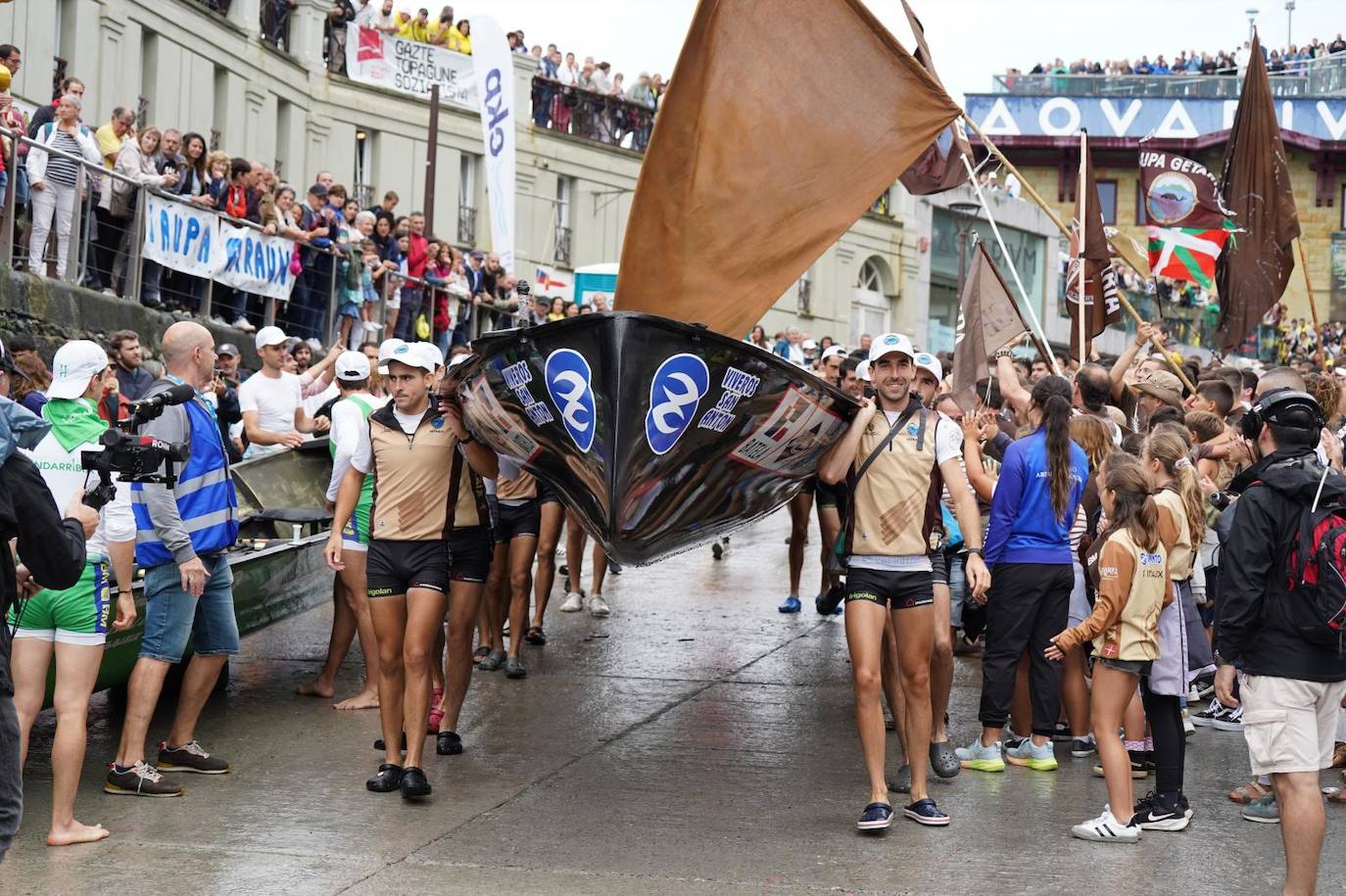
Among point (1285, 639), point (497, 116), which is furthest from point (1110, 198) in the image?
point (1285, 639)

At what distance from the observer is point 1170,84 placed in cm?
5981

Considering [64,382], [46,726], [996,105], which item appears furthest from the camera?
[996,105]

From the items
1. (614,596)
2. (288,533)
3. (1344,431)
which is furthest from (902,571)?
(614,596)

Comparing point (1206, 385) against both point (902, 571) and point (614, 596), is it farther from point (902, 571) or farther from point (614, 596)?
point (614, 596)

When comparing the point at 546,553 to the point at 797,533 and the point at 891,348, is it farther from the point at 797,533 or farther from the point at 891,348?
the point at 891,348

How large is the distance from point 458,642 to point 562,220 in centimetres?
2936

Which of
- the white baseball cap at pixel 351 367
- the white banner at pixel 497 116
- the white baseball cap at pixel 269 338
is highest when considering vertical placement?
the white banner at pixel 497 116

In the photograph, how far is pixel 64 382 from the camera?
6.98 metres

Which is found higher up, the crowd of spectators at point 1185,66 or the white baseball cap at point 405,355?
the crowd of spectators at point 1185,66

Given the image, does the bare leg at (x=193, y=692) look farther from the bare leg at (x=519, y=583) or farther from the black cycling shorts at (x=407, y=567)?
the bare leg at (x=519, y=583)

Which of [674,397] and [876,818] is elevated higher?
[674,397]

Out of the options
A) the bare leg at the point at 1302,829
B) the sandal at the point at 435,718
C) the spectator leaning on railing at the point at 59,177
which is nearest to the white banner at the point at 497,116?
the spectator leaning on railing at the point at 59,177

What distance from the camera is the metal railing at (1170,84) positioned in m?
59.5

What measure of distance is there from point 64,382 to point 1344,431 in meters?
6.59
